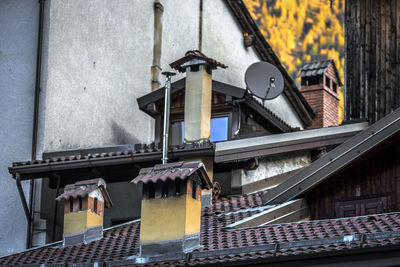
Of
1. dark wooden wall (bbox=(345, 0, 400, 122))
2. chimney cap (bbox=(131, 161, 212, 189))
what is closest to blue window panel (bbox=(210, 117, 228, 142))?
dark wooden wall (bbox=(345, 0, 400, 122))

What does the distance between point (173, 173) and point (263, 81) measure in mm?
5897

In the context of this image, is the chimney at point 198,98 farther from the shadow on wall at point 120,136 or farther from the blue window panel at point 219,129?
the shadow on wall at point 120,136

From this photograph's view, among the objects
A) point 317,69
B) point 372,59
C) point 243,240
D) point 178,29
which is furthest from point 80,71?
point 317,69

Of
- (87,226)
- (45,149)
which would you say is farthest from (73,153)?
(87,226)

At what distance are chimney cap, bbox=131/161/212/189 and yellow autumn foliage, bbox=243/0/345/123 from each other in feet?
125

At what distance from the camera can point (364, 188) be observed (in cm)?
1591

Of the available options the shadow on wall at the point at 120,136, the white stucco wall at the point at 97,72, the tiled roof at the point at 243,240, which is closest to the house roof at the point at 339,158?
the tiled roof at the point at 243,240

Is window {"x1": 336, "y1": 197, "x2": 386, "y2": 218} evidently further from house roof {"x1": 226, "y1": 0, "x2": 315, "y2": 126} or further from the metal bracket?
house roof {"x1": 226, "y1": 0, "x2": 315, "y2": 126}

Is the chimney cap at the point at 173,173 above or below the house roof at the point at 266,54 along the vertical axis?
below

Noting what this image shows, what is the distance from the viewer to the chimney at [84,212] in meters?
16.5

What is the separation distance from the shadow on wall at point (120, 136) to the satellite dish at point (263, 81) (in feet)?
15.9

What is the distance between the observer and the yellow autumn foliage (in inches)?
2130

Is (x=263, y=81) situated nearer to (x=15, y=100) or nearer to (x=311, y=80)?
(x=15, y=100)

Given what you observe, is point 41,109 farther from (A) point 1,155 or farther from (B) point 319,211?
(B) point 319,211
